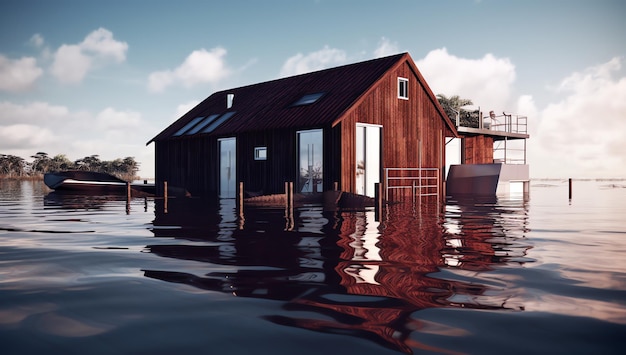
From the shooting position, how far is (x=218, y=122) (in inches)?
1278

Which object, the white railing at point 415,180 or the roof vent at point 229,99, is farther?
the roof vent at point 229,99

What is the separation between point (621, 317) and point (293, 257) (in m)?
4.86

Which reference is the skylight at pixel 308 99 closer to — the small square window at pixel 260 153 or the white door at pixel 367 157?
the small square window at pixel 260 153

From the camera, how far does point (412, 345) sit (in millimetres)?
4277

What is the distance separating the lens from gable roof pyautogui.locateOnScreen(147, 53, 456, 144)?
2520 cm

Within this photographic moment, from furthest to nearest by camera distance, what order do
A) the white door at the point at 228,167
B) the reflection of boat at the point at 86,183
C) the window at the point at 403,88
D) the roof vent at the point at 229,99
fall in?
1. the reflection of boat at the point at 86,183
2. the roof vent at the point at 229,99
3. the white door at the point at 228,167
4. the window at the point at 403,88

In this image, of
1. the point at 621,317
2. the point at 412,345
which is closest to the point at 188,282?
the point at 412,345

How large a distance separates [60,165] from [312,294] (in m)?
110

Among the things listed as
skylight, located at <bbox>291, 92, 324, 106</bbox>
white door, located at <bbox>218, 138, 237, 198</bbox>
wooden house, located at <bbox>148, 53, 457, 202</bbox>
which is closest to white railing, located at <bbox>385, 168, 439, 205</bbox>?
wooden house, located at <bbox>148, 53, 457, 202</bbox>

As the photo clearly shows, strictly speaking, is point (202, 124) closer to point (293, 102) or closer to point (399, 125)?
point (293, 102)

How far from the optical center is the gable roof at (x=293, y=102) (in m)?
25.2

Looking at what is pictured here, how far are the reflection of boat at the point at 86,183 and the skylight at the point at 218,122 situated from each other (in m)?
7.33

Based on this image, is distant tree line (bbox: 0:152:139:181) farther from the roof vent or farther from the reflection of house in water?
the reflection of house in water

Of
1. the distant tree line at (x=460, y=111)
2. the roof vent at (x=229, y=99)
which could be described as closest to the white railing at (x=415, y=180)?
the roof vent at (x=229, y=99)
